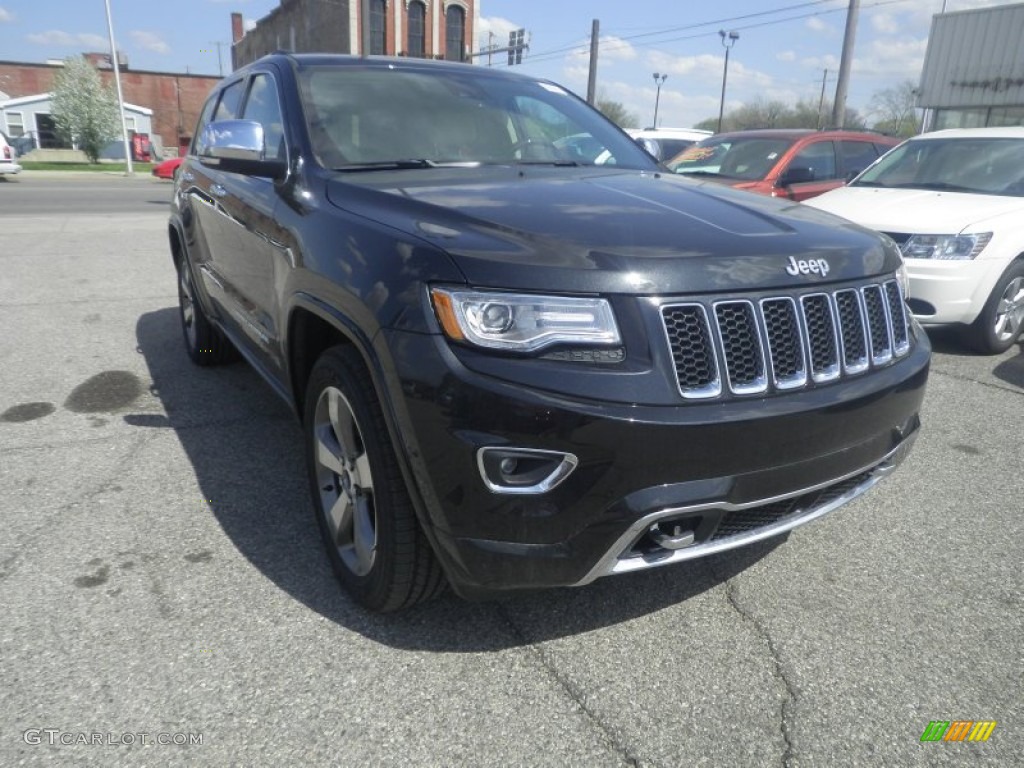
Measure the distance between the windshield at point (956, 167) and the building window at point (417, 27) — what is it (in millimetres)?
47290

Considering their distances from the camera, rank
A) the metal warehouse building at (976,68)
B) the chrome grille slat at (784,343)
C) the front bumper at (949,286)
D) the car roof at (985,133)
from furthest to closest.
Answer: the metal warehouse building at (976,68)
the car roof at (985,133)
the front bumper at (949,286)
the chrome grille slat at (784,343)

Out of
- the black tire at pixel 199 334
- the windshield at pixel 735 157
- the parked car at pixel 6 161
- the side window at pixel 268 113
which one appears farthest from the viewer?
the parked car at pixel 6 161

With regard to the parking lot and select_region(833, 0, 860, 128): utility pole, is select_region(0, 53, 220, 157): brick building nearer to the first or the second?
select_region(833, 0, 860, 128): utility pole

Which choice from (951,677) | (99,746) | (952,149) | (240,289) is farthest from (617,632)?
(952,149)

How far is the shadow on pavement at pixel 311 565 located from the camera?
2.49m

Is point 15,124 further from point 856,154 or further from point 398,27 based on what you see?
point 856,154

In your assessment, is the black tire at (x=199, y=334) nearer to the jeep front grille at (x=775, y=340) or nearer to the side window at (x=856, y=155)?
the jeep front grille at (x=775, y=340)

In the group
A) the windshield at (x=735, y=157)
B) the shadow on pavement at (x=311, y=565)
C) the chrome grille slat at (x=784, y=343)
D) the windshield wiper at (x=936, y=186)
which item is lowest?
the shadow on pavement at (x=311, y=565)

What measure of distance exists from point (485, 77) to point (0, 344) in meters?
4.23

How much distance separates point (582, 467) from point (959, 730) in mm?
1274

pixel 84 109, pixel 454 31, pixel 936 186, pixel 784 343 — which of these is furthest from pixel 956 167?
pixel 454 31

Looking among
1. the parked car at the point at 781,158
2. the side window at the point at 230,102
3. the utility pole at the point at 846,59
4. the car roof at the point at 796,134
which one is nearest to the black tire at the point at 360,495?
the side window at the point at 230,102

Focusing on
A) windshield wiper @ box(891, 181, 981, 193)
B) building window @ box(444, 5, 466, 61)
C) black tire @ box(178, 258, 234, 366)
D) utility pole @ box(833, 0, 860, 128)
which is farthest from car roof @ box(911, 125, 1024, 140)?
building window @ box(444, 5, 466, 61)

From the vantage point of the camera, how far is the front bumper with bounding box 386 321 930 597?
6.20 ft
